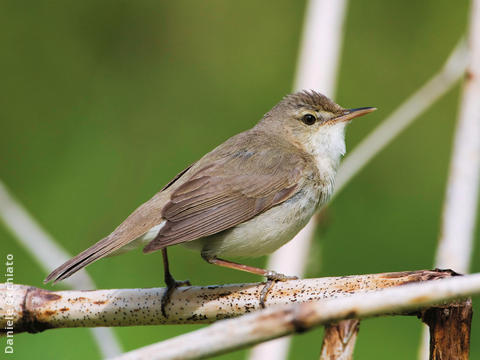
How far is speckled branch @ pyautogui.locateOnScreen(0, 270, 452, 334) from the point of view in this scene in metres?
2.56

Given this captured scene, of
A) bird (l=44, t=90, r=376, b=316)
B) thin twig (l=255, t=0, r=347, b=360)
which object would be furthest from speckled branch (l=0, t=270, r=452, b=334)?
thin twig (l=255, t=0, r=347, b=360)

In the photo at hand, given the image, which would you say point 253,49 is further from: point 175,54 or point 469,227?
point 469,227

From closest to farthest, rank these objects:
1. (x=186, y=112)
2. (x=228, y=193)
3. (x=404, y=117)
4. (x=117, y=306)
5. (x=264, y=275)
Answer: (x=117, y=306), (x=264, y=275), (x=228, y=193), (x=404, y=117), (x=186, y=112)

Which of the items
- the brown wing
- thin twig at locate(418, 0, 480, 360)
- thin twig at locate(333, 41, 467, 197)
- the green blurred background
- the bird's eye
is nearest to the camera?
thin twig at locate(418, 0, 480, 360)

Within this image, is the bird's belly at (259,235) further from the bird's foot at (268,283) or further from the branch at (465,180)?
the branch at (465,180)

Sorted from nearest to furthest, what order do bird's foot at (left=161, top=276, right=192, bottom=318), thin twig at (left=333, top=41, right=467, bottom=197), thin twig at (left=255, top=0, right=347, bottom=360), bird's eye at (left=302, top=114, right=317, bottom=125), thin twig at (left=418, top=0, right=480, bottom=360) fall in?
bird's foot at (left=161, top=276, right=192, bottom=318) < thin twig at (left=418, top=0, right=480, bottom=360) < thin twig at (left=333, top=41, right=467, bottom=197) < thin twig at (left=255, top=0, right=347, bottom=360) < bird's eye at (left=302, top=114, right=317, bottom=125)

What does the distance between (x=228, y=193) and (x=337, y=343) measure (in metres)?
1.45

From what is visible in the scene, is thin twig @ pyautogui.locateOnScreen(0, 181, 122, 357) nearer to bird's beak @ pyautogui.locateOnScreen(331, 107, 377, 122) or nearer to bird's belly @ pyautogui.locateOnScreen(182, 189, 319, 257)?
bird's belly @ pyautogui.locateOnScreen(182, 189, 319, 257)

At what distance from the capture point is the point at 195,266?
15.2ft

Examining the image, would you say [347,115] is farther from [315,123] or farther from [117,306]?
[117,306]

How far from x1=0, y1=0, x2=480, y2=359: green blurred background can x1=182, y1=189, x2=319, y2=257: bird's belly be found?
1.11 m

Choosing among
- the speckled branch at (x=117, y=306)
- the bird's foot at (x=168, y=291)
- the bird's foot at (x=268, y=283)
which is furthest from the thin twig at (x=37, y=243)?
the bird's foot at (x=268, y=283)

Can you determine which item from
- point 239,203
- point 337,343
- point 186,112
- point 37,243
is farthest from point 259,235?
point 186,112

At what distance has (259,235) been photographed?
A: 3.23m
